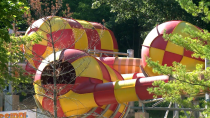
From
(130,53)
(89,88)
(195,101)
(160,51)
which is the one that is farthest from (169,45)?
(130,53)

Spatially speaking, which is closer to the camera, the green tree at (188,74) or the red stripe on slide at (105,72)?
the green tree at (188,74)

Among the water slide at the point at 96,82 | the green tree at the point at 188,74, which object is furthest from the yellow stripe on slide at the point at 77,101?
the green tree at the point at 188,74

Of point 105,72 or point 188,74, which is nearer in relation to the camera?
point 188,74

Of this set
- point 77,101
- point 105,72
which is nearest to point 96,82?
point 105,72

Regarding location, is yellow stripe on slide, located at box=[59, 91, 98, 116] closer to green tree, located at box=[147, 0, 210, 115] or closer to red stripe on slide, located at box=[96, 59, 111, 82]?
red stripe on slide, located at box=[96, 59, 111, 82]

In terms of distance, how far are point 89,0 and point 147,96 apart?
20.1 metres

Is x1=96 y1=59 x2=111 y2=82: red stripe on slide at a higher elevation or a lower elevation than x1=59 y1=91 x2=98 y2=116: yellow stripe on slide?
higher

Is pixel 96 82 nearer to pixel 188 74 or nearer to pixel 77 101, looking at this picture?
pixel 77 101

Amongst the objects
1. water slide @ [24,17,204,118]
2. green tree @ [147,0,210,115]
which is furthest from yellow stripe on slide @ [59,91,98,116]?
green tree @ [147,0,210,115]

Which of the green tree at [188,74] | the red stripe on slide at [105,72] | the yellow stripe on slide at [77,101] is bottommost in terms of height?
the yellow stripe on slide at [77,101]

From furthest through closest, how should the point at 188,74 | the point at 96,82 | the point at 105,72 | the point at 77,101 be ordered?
the point at 105,72 → the point at 96,82 → the point at 77,101 → the point at 188,74

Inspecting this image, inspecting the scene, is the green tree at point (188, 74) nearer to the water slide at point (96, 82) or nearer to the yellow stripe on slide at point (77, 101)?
the water slide at point (96, 82)

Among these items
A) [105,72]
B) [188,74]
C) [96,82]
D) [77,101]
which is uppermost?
[188,74]

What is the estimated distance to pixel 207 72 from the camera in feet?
20.4
